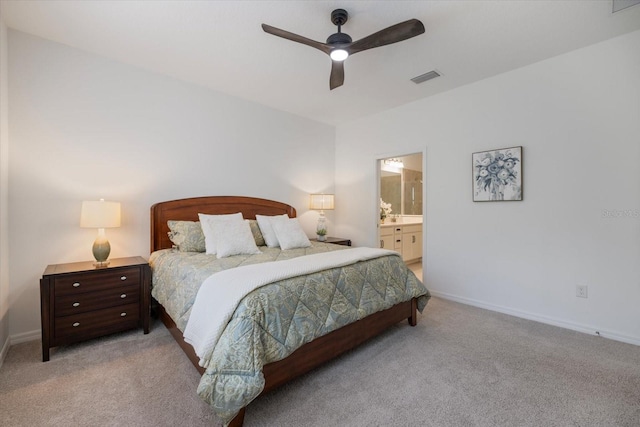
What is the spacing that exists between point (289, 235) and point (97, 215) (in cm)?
178

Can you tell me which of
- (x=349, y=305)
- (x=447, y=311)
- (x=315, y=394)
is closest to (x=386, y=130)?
(x=447, y=311)

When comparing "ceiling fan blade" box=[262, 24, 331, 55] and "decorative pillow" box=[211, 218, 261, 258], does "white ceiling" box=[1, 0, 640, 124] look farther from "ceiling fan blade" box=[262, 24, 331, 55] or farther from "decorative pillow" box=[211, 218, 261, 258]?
"decorative pillow" box=[211, 218, 261, 258]

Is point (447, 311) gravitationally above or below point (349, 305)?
below

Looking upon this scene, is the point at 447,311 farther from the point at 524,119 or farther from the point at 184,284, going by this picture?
the point at 184,284

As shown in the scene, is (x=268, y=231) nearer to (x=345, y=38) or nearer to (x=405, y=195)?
(x=345, y=38)

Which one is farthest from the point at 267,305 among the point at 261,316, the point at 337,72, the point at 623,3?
the point at 623,3

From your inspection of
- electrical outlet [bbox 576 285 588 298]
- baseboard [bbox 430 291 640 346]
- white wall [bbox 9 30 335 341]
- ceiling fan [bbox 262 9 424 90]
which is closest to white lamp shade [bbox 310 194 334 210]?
white wall [bbox 9 30 335 341]

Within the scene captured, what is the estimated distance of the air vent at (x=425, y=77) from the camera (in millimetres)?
3104

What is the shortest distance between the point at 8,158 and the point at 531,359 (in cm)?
454

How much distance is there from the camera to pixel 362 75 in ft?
10.3

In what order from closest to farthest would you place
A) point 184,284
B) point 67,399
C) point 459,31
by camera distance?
point 67,399 → point 184,284 → point 459,31

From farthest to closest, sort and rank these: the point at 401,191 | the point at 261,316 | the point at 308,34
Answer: the point at 401,191, the point at 308,34, the point at 261,316

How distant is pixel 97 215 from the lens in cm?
245

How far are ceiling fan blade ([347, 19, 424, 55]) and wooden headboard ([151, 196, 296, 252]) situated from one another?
2.31 meters
